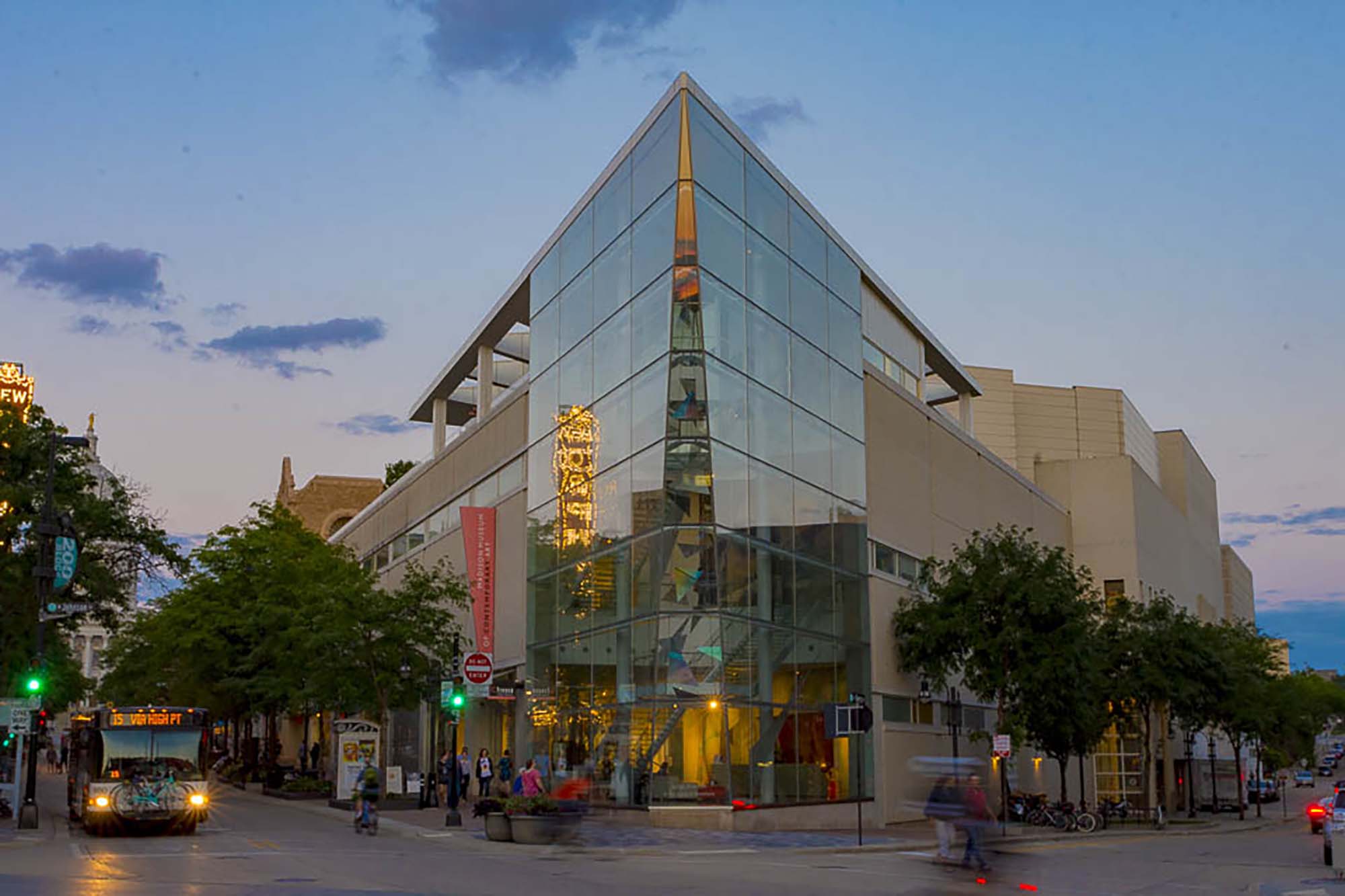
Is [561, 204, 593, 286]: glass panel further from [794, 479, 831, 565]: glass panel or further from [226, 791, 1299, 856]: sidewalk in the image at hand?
[226, 791, 1299, 856]: sidewalk

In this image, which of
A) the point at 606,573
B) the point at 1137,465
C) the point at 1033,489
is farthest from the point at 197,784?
the point at 1137,465

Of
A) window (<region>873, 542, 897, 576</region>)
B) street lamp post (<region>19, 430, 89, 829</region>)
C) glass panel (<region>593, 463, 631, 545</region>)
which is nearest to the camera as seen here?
street lamp post (<region>19, 430, 89, 829</region>)

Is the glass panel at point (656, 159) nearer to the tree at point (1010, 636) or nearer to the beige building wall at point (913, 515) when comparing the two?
the beige building wall at point (913, 515)

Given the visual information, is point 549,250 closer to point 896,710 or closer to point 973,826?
point 896,710

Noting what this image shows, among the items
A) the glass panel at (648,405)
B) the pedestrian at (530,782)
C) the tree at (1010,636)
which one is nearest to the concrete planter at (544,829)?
the pedestrian at (530,782)

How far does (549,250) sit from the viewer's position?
1831 inches

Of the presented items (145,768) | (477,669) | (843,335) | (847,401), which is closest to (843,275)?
(843,335)

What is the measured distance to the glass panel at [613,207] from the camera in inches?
1608

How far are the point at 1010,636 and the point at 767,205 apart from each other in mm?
15283

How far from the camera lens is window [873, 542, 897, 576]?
44.4m

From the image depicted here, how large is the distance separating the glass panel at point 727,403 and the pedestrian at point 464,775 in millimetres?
13245

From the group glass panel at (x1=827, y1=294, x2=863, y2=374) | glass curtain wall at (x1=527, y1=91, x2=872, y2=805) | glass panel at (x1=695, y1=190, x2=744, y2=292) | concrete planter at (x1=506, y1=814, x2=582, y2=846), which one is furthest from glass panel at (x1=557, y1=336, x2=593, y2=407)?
concrete planter at (x1=506, y1=814, x2=582, y2=846)

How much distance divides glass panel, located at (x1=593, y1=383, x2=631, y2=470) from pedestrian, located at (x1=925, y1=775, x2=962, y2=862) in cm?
2107

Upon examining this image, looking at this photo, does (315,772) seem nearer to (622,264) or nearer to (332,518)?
(622,264)
